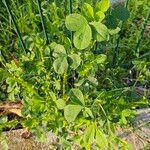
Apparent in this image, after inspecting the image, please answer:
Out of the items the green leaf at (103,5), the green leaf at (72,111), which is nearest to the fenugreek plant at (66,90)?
the green leaf at (72,111)

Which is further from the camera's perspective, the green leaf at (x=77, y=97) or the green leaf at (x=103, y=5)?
the green leaf at (x=77, y=97)

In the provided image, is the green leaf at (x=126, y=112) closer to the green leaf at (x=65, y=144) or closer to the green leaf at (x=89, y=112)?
the green leaf at (x=89, y=112)

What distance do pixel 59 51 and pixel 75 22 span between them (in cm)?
25

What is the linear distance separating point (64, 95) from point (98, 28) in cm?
54

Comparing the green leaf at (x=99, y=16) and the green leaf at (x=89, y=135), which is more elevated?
the green leaf at (x=99, y=16)

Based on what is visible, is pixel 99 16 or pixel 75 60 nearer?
pixel 99 16

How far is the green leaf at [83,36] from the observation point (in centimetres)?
142

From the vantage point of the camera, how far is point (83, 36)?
4.70 ft

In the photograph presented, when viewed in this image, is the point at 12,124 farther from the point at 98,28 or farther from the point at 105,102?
the point at 98,28

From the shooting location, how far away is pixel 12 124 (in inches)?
70.3

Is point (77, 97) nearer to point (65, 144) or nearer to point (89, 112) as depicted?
point (89, 112)

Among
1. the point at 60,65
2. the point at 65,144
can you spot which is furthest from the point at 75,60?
the point at 65,144

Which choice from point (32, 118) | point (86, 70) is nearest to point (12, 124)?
point (32, 118)

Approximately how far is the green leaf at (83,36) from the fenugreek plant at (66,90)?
152 mm
